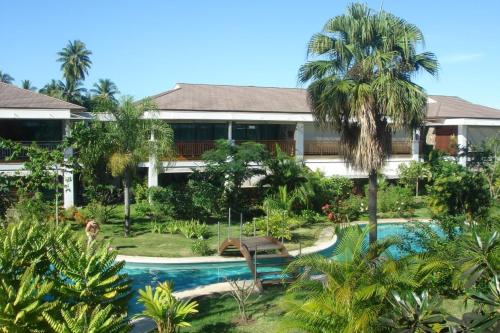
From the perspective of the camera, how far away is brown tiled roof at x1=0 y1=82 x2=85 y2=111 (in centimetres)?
2252

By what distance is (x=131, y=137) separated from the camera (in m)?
17.8

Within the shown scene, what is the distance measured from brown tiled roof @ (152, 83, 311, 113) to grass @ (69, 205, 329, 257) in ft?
23.1

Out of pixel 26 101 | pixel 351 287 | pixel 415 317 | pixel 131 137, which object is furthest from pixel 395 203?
pixel 415 317

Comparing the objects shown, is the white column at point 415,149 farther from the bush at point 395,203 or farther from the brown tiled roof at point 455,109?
the bush at point 395,203

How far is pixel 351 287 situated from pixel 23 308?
15.0ft

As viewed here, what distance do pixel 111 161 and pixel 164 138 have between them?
2115 mm

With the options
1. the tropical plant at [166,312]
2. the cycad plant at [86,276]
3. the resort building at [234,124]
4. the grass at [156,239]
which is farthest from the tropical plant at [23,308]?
the resort building at [234,124]

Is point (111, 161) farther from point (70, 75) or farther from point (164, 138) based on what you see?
point (70, 75)

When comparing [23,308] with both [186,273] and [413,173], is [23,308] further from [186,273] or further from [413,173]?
[413,173]

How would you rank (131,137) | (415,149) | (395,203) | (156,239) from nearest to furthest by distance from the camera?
(131,137), (156,239), (395,203), (415,149)

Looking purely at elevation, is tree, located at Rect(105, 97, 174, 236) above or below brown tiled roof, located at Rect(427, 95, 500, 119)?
below

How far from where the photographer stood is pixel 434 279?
9500 millimetres

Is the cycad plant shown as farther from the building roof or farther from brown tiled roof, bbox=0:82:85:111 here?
the building roof

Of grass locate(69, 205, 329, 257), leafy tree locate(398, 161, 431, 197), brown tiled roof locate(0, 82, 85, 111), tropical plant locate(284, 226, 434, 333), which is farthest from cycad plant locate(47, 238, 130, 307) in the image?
leafy tree locate(398, 161, 431, 197)
